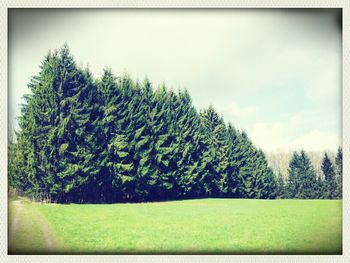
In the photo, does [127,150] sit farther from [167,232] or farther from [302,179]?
[302,179]

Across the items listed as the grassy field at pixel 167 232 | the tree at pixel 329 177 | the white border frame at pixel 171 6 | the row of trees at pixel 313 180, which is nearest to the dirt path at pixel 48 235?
the grassy field at pixel 167 232

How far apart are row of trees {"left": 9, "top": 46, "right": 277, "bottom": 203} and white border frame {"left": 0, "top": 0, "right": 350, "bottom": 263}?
1.03 meters

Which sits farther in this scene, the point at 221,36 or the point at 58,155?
the point at 58,155

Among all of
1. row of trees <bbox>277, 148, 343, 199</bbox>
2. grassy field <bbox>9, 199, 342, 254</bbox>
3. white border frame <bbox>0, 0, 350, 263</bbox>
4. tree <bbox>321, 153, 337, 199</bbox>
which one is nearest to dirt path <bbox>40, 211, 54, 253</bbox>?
grassy field <bbox>9, 199, 342, 254</bbox>

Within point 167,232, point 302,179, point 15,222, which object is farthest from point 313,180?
point 15,222

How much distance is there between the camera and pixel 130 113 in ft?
81.0

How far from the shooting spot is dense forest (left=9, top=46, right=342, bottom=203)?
58.3 feet

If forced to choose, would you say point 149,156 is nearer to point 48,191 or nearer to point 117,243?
point 48,191

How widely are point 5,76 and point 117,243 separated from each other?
6555mm

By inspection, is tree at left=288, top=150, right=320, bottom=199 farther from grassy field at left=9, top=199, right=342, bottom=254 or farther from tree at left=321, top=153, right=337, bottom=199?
grassy field at left=9, top=199, right=342, bottom=254

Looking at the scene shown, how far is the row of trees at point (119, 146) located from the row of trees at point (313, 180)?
1.43 metres
